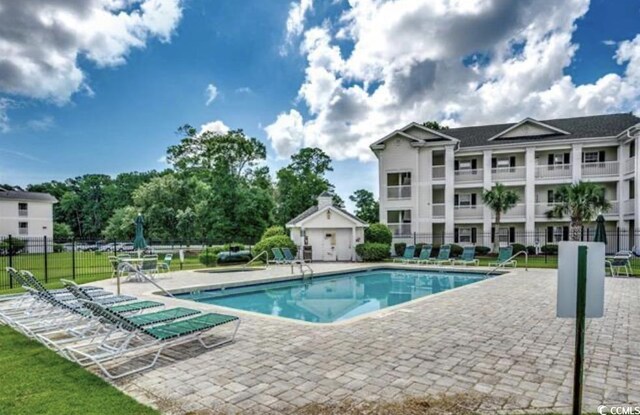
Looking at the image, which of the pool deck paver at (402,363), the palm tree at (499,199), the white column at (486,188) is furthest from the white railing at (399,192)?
the pool deck paver at (402,363)

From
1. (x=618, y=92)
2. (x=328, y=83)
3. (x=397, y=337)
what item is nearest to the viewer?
(x=397, y=337)

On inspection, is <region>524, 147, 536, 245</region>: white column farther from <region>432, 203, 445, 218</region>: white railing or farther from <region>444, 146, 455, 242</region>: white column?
<region>432, 203, 445, 218</region>: white railing

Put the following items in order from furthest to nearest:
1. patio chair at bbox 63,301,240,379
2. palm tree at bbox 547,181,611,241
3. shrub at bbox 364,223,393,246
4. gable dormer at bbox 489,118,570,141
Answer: gable dormer at bbox 489,118,570,141 → shrub at bbox 364,223,393,246 → palm tree at bbox 547,181,611,241 → patio chair at bbox 63,301,240,379

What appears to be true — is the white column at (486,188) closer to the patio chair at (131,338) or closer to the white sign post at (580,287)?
the patio chair at (131,338)

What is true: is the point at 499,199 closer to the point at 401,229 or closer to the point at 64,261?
the point at 401,229

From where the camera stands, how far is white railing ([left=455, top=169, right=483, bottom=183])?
28422 millimetres

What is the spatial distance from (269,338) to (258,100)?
79.8ft

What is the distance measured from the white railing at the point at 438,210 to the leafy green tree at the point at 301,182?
707 inches

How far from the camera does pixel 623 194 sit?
24953mm

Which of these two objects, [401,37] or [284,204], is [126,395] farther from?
[284,204]

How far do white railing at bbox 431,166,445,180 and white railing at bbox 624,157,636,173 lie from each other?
462 inches

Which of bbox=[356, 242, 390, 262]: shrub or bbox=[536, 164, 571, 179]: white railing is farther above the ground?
bbox=[536, 164, 571, 179]: white railing

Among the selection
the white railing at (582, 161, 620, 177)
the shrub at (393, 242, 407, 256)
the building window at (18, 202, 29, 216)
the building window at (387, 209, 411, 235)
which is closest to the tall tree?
the building window at (387, 209, 411, 235)

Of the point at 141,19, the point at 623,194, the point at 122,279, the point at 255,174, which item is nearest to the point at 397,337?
the point at 122,279
